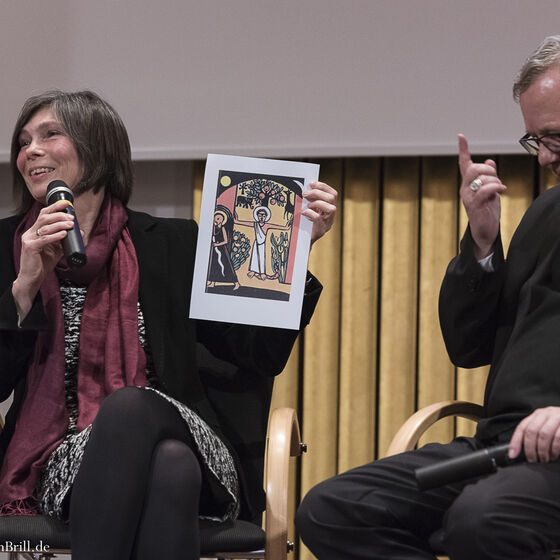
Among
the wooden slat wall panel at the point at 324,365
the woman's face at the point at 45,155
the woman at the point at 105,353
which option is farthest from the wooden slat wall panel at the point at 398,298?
the woman's face at the point at 45,155

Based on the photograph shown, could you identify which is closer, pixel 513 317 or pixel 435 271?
pixel 513 317

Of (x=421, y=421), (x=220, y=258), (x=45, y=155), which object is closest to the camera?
(x=421, y=421)

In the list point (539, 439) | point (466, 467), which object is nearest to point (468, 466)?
point (466, 467)

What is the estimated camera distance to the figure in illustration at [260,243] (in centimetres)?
178

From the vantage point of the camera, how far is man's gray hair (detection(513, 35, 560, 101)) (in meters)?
1.64

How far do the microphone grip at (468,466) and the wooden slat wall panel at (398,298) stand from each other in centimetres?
150

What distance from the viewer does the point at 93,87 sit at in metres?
2.94

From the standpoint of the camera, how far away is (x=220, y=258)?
179 cm

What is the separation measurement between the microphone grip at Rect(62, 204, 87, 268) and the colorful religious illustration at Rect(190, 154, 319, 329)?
0.92ft

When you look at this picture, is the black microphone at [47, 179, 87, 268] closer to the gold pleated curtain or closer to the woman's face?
the woman's face

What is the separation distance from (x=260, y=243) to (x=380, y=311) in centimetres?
121

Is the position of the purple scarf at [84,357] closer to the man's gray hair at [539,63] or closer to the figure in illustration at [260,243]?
the figure in illustration at [260,243]

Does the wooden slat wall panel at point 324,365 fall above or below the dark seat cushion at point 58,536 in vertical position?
above

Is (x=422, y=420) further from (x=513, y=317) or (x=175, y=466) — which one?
(x=175, y=466)
